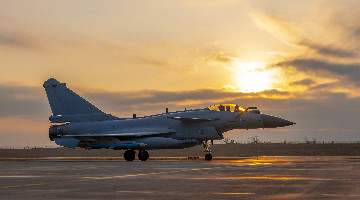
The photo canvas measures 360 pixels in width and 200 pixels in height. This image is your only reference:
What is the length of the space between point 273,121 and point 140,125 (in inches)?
383

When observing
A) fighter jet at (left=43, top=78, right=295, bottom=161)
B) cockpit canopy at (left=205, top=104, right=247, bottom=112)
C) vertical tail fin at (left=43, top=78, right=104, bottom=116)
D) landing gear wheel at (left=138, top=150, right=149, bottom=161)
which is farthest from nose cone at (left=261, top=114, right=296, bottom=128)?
vertical tail fin at (left=43, top=78, right=104, bottom=116)

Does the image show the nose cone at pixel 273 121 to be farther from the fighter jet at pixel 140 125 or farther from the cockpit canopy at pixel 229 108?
the cockpit canopy at pixel 229 108

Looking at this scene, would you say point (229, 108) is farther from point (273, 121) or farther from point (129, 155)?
point (129, 155)

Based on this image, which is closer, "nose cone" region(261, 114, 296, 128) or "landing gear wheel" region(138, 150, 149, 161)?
"nose cone" region(261, 114, 296, 128)

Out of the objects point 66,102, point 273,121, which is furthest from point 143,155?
point 273,121

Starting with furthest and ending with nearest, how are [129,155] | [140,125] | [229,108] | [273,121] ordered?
[140,125]
[129,155]
[229,108]
[273,121]

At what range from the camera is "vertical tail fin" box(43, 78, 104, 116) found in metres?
45.4

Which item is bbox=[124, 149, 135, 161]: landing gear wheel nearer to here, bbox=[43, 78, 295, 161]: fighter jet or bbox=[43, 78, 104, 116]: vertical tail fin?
bbox=[43, 78, 295, 161]: fighter jet

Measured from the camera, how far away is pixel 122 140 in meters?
42.2

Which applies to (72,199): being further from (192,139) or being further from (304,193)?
(192,139)

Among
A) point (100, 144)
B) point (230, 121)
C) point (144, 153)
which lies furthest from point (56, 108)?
point (230, 121)

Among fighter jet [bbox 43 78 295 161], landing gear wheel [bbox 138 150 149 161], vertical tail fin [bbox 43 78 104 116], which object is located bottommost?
landing gear wheel [bbox 138 150 149 161]

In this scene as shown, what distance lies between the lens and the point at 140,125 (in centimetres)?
4291

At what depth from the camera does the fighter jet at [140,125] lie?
39.9 meters
